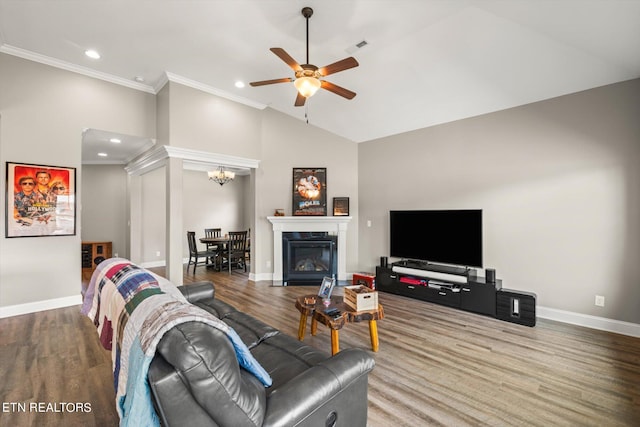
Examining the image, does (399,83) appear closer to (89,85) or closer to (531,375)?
(531,375)

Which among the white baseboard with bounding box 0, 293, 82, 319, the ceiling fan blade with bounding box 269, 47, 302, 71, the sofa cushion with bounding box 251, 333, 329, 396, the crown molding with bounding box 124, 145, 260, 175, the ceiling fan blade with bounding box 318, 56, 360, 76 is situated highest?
the ceiling fan blade with bounding box 269, 47, 302, 71

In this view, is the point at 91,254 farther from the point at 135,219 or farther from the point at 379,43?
→ the point at 379,43

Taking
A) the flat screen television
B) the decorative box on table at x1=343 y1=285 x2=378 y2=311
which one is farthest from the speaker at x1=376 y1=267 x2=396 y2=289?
the decorative box on table at x1=343 y1=285 x2=378 y2=311

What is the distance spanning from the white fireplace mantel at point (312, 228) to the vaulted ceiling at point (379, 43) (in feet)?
7.74

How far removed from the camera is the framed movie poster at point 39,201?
390cm

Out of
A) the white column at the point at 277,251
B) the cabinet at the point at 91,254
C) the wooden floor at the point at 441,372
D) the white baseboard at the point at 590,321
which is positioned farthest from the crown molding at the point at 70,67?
the white baseboard at the point at 590,321

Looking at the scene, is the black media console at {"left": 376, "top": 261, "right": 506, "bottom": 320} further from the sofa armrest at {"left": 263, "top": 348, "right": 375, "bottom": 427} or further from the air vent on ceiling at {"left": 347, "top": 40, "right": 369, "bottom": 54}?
the air vent on ceiling at {"left": 347, "top": 40, "right": 369, "bottom": 54}

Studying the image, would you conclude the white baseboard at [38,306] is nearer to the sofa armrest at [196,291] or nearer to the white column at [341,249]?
the sofa armrest at [196,291]

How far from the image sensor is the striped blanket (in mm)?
1059

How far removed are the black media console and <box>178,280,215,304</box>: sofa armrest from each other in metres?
3.08

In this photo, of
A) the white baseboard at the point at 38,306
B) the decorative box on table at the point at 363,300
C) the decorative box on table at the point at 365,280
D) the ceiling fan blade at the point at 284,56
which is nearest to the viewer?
the ceiling fan blade at the point at 284,56

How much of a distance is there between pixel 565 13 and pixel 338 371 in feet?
11.3

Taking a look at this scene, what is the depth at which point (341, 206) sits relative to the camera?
5957mm

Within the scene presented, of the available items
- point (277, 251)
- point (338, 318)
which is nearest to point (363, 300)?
point (338, 318)
